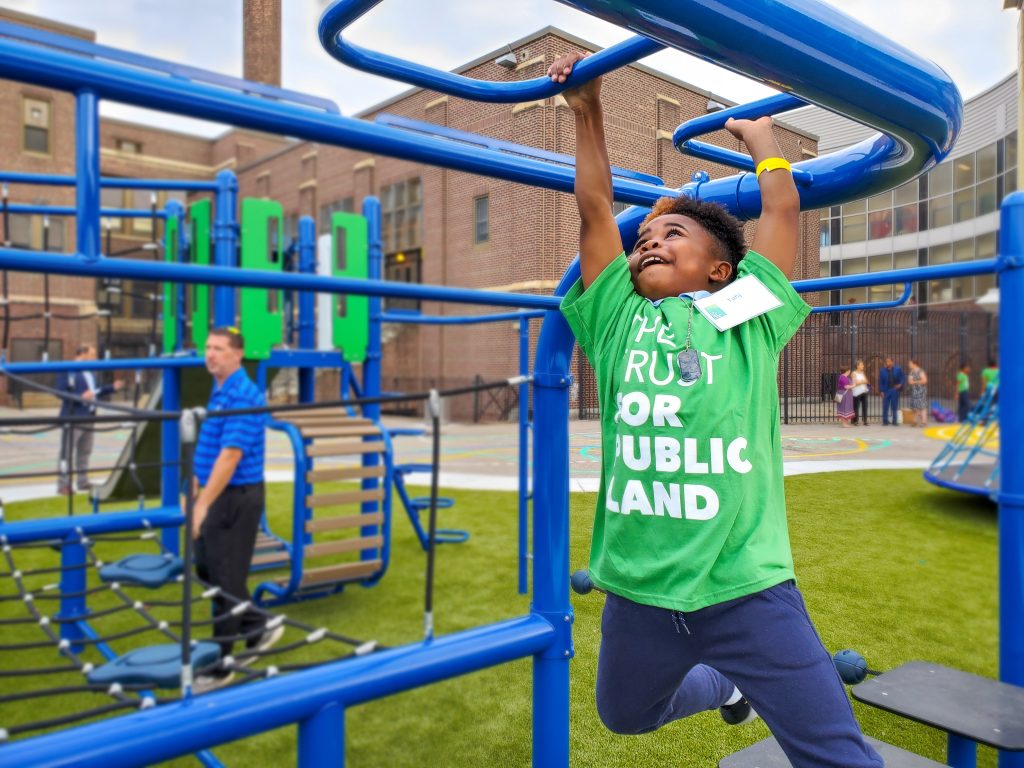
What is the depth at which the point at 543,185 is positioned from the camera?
3.97ft

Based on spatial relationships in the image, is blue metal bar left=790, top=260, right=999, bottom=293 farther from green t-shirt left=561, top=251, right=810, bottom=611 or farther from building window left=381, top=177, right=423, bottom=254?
building window left=381, top=177, right=423, bottom=254

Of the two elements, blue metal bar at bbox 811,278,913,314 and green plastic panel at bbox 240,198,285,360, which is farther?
green plastic panel at bbox 240,198,285,360

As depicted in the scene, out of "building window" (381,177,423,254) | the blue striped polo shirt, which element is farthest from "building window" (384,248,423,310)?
the blue striped polo shirt

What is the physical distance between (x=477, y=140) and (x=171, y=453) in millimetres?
3675

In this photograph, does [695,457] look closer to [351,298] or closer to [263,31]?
[263,31]

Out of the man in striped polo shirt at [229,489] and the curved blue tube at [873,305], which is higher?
the curved blue tube at [873,305]

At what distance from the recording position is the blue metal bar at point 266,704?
914 mm

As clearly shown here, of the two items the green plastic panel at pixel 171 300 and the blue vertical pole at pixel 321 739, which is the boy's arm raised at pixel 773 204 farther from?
the green plastic panel at pixel 171 300

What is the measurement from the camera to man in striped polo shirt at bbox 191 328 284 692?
3.04m

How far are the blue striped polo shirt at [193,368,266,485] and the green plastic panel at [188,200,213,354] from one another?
200 cm

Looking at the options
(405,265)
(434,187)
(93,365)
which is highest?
(434,187)

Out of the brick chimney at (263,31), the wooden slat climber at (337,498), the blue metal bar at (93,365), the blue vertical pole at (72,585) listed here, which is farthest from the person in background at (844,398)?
the blue metal bar at (93,365)

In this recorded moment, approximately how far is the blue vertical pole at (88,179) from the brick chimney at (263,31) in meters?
0.34

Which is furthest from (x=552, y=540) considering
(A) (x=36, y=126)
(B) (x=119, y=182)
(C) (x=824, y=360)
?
(A) (x=36, y=126)
